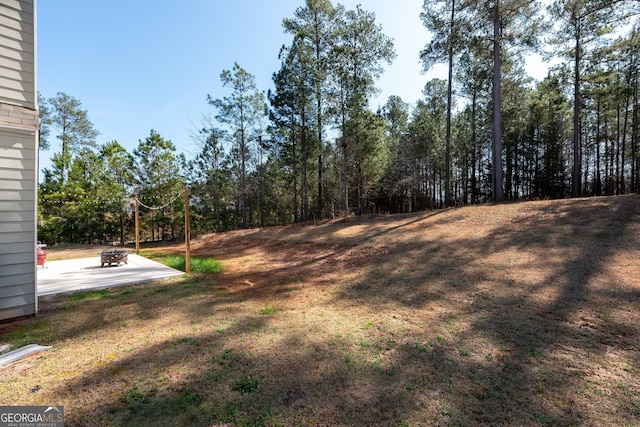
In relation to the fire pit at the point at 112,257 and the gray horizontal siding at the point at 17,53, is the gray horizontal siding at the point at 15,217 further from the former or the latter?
the fire pit at the point at 112,257

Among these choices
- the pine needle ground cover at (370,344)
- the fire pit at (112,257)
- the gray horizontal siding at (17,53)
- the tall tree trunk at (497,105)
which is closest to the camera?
the pine needle ground cover at (370,344)

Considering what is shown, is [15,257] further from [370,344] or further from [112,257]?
[370,344]

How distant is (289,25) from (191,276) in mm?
16635

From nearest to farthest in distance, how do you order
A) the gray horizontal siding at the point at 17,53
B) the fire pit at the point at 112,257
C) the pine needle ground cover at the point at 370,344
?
the pine needle ground cover at the point at 370,344 → the gray horizontal siding at the point at 17,53 → the fire pit at the point at 112,257

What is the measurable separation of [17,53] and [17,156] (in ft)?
5.13

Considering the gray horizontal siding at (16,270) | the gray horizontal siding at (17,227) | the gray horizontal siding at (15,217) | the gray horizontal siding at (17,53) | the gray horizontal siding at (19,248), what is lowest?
the gray horizontal siding at (16,270)

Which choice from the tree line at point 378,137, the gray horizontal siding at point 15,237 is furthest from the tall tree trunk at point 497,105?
the gray horizontal siding at point 15,237

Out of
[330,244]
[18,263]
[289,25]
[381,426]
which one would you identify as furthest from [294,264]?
[289,25]

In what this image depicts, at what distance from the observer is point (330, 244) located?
10.4 meters

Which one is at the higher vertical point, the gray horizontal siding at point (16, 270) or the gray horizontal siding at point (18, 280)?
the gray horizontal siding at point (16, 270)

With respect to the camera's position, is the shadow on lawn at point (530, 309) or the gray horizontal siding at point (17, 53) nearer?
the shadow on lawn at point (530, 309)

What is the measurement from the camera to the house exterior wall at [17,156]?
12.1 ft

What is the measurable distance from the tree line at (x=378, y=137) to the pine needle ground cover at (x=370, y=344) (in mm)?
8391

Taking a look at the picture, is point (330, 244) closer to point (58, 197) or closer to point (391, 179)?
point (391, 179)
